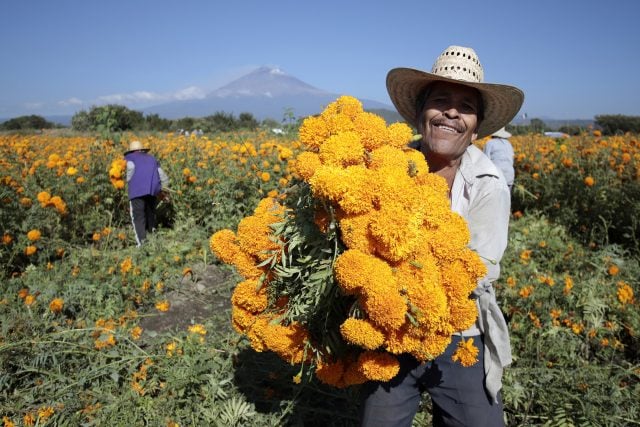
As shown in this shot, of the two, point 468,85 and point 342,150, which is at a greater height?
point 468,85

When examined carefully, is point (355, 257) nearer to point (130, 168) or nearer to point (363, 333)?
point (363, 333)

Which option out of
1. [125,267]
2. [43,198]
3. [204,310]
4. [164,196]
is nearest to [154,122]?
[164,196]

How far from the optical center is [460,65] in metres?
1.64

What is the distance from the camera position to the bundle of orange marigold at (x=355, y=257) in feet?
3.65

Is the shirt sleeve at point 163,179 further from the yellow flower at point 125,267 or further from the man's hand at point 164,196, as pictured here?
the yellow flower at point 125,267

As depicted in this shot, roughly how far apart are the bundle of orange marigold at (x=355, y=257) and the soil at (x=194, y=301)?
2.45 m

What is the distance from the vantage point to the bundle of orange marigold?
111cm

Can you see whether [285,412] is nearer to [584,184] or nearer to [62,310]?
[62,310]

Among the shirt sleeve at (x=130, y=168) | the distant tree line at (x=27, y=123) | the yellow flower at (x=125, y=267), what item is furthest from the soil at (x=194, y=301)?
the distant tree line at (x=27, y=123)

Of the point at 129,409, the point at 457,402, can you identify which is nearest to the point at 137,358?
the point at 129,409

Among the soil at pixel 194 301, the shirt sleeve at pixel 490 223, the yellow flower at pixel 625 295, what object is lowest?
the soil at pixel 194 301

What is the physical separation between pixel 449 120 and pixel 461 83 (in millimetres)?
151

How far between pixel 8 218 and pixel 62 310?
1978mm

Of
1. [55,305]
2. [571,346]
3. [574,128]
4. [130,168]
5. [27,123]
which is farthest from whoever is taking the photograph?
[27,123]
